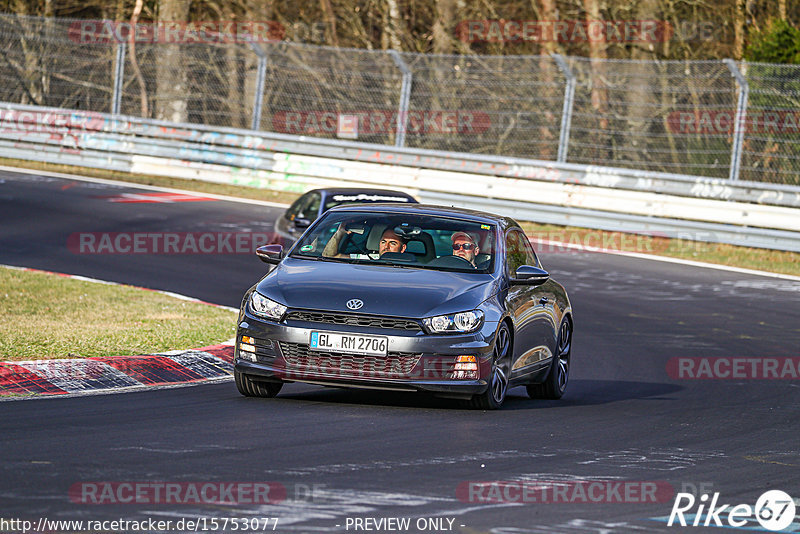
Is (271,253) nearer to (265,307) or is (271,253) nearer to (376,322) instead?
(265,307)

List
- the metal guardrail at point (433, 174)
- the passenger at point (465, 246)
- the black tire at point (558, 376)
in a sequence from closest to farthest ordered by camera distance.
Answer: the passenger at point (465, 246)
the black tire at point (558, 376)
the metal guardrail at point (433, 174)

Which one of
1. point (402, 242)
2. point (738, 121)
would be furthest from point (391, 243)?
point (738, 121)

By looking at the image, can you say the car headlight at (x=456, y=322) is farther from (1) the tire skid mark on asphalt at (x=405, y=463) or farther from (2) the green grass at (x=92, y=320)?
(2) the green grass at (x=92, y=320)

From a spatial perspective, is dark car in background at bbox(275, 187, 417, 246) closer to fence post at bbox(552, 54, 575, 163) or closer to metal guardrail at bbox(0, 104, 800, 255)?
metal guardrail at bbox(0, 104, 800, 255)

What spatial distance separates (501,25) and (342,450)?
1368 inches

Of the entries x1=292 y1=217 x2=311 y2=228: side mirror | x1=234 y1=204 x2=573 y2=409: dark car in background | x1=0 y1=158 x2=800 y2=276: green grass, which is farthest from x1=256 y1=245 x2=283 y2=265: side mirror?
x1=0 y1=158 x2=800 y2=276: green grass

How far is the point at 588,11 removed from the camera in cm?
3553

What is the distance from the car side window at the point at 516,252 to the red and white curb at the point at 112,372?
2.45 metres

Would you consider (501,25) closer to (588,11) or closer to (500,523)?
(588,11)

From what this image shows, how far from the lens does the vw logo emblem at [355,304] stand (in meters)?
9.09

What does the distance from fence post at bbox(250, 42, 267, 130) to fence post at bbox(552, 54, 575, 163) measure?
6424 mm

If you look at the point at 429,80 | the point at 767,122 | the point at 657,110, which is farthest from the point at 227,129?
the point at 767,122

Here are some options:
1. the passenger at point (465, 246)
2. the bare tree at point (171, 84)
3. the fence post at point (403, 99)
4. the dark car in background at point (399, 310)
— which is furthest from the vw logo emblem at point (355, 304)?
the bare tree at point (171, 84)

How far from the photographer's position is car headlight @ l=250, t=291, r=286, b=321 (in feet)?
30.3
